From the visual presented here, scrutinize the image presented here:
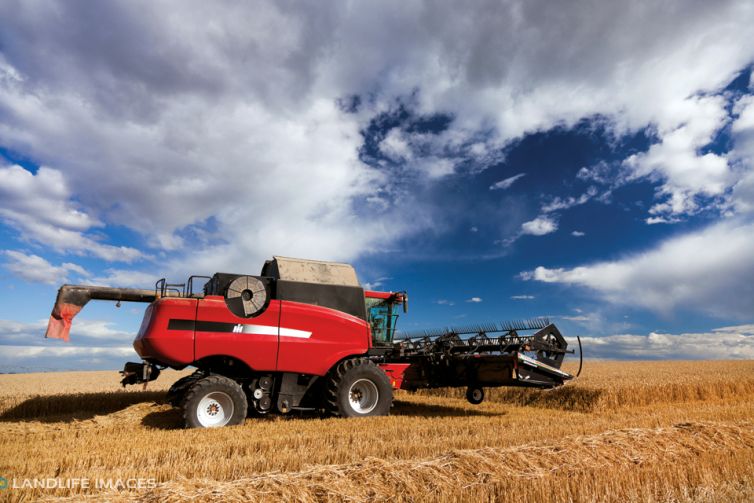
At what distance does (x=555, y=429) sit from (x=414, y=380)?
3.59 meters

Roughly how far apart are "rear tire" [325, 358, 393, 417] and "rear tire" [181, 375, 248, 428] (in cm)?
162

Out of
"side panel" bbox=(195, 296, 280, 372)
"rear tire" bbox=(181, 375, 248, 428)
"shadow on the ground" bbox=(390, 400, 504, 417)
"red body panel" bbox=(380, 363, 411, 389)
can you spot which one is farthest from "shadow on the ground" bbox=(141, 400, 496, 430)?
"side panel" bbox=(195, 296, 280, 372)

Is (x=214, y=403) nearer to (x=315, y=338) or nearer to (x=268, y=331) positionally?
(x=268, y=331)

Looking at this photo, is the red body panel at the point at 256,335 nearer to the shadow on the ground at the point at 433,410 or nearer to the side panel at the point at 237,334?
the side panel at the point at 237,334

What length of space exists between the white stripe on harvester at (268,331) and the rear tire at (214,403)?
0.85m

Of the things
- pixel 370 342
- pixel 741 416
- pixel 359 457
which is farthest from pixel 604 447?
pixel 741 416

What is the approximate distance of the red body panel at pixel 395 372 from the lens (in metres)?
9.97

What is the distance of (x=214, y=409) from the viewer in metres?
7.96

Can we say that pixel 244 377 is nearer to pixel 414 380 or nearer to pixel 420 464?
pixel 414 380

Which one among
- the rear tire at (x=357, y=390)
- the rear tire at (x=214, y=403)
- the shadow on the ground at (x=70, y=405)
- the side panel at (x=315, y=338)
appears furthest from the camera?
the shadow on the ground at (x=70, y=405)

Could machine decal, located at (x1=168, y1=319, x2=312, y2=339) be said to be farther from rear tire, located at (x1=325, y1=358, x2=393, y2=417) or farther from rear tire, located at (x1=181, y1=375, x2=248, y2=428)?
rear tire, located at (x1=325, y1=358, x2=393, y2=417)

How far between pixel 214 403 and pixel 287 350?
4.83ft

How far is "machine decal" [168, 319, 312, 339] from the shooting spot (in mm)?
8086

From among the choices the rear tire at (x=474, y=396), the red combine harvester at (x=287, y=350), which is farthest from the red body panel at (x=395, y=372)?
the rear tire at (x=474, y=396)
